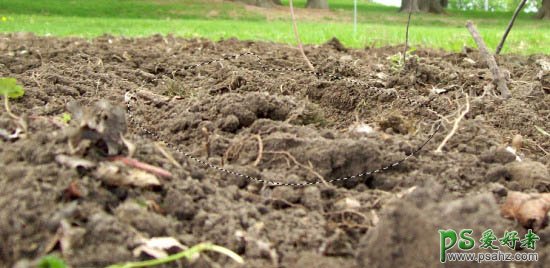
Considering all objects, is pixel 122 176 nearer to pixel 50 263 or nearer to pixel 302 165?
pixel 50 263

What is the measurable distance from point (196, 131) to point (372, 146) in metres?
0.69

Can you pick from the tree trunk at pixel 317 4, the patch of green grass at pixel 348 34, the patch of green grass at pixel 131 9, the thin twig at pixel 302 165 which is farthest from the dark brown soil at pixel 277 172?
the tree trunk at pixel 317 4

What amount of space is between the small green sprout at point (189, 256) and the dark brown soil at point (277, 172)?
0.03 meters

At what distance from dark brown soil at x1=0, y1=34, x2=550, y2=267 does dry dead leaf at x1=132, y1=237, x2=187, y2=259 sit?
36mm

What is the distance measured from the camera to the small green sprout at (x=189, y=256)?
Answer: 1267 mm

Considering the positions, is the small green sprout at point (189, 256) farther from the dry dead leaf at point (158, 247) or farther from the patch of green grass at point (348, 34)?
the patch of green grass at point (348, 34)

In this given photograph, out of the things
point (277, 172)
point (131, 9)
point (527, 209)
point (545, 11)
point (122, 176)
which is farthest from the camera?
point (545, 11)

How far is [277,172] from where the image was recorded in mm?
1841

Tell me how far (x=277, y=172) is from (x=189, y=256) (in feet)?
1.87

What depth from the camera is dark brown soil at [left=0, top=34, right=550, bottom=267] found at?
1347 mm

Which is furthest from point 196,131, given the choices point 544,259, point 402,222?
point 544,259

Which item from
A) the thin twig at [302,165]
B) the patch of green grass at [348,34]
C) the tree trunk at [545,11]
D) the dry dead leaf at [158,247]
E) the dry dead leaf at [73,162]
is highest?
the dry dead leaf at [73,162]

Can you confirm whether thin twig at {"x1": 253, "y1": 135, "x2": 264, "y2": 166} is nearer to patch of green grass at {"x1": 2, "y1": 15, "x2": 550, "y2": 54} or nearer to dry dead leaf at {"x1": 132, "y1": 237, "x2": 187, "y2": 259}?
dry dead leaf at {"x1": 132, "y1": 237, "x2": 187, "y2": 259}

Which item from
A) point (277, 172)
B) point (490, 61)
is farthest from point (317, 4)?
point (277, 172)
